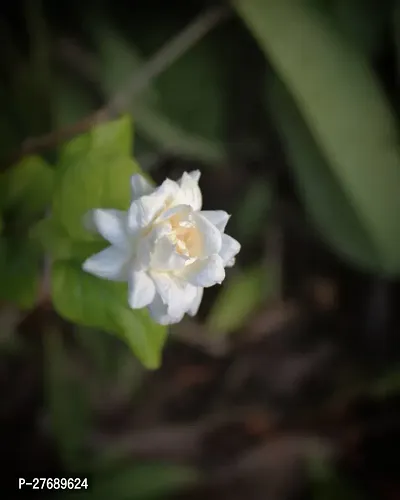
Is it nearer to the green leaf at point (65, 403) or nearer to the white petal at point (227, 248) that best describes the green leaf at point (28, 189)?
the white petal at point (227, 248)

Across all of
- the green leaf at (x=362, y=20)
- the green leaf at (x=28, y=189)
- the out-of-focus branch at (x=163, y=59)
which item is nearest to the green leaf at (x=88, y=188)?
the green leaf at (x=28, y=189)

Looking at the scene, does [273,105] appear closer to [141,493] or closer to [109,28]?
[109,28]

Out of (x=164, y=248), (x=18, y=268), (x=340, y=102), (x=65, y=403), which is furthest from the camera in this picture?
(x=65, y=403)

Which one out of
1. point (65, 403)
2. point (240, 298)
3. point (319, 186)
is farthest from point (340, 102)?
point (65, 403)

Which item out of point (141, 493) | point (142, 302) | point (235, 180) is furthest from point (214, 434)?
point (142, 302)

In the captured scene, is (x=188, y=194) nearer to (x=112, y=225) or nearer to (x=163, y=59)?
(x=112, y=225)

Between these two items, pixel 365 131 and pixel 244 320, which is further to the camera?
pixel 244 320

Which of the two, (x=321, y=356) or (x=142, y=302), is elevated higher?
(x=321, y=356)
